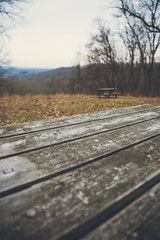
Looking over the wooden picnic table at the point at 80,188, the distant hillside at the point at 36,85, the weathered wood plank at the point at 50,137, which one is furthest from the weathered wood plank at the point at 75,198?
the distant hillside at the point at 36,85

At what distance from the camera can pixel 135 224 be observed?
461 mm

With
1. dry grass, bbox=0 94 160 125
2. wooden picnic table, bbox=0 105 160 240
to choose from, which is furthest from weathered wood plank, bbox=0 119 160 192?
dry grass, bbox=0 94 160 125

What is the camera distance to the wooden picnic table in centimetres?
43

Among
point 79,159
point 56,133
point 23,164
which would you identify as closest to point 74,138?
point 56,133

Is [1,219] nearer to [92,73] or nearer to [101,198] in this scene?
[101,198]

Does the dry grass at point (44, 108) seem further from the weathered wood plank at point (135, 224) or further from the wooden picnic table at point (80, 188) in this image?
the weathered wood plank at point (135, 224)

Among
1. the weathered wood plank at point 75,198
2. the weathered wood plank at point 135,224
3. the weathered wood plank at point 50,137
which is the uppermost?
the weathered wood plank at point 50,137

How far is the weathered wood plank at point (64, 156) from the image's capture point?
66cm

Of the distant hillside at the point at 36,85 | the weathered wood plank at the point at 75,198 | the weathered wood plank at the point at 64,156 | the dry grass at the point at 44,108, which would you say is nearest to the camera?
the weathered wood plank at the point at 75,198

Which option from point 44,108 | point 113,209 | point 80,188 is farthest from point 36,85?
point 113,209

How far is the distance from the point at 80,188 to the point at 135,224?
22 centimetres

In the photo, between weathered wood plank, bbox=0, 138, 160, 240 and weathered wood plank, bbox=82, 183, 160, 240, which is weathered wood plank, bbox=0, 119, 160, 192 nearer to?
weathered wood plank, bbox=0, 138, 160, 240

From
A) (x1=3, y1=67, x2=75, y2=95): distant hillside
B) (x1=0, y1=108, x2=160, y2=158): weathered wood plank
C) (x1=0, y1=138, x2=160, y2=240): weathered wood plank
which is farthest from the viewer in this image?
(x1=3, y1=67, x2=75, y2=95): distant hillside

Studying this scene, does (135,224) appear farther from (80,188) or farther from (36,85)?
(36,85)
